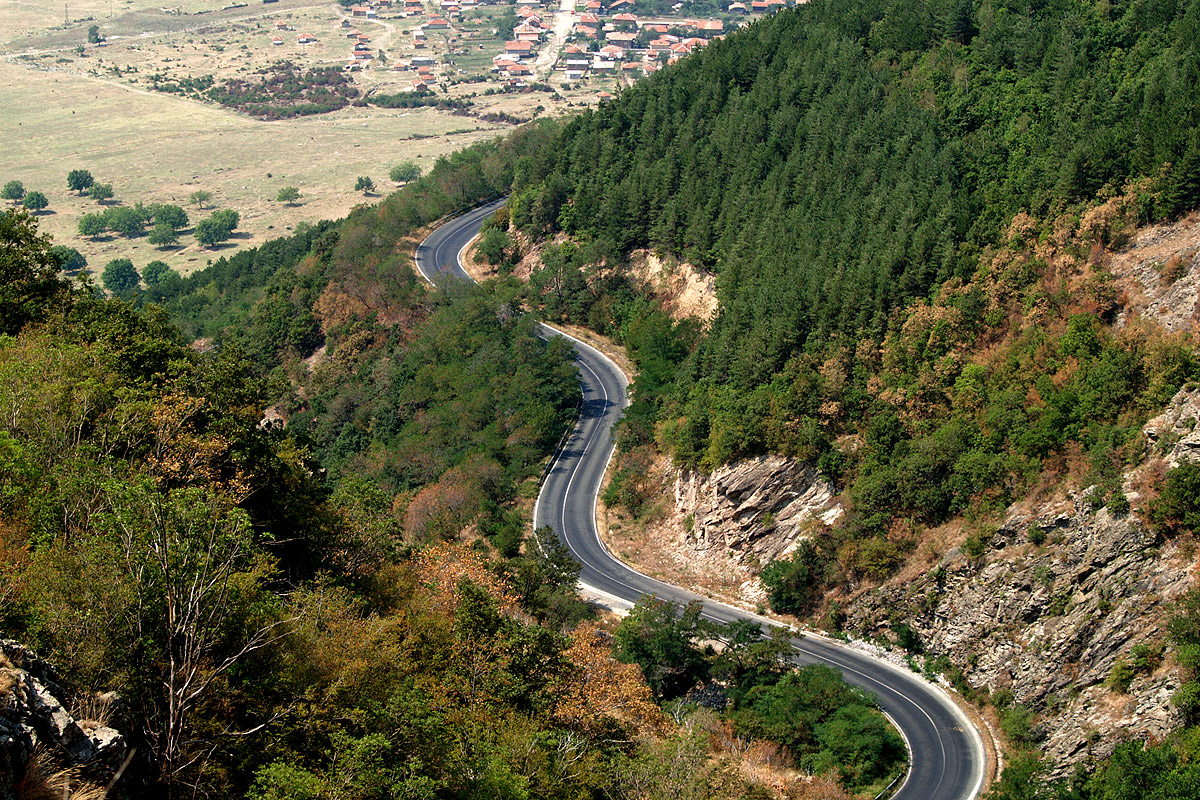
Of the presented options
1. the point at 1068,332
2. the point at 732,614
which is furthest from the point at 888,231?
the point at 732,614

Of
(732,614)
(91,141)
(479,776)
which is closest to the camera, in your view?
(479,776)

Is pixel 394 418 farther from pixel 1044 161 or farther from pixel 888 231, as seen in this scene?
pixel 1044 161

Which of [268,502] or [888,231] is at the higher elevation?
[888,231]

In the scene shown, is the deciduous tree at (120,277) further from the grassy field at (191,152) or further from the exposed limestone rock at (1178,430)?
the exposed limestone rock at (1178,430)

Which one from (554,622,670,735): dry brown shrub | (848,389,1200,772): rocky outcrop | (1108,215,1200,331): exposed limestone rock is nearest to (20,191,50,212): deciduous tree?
(554,622,670,735): dry brown shrub

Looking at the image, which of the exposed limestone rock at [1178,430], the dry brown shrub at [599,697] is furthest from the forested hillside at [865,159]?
the dry brown shrub at [599,697]

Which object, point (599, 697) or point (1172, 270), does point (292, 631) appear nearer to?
point (599, 697)

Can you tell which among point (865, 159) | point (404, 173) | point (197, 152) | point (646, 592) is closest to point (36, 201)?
point (197, 152)
